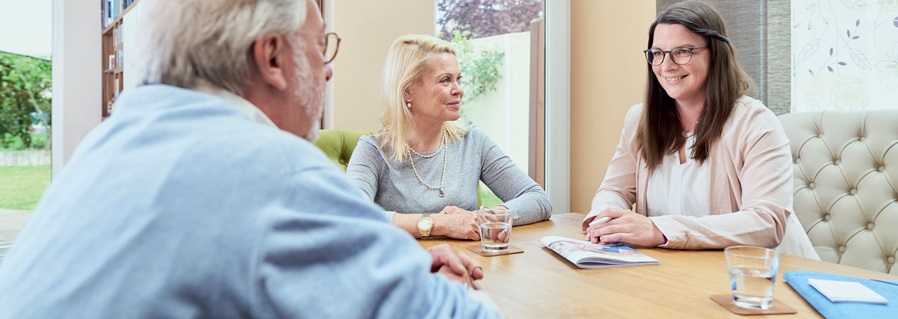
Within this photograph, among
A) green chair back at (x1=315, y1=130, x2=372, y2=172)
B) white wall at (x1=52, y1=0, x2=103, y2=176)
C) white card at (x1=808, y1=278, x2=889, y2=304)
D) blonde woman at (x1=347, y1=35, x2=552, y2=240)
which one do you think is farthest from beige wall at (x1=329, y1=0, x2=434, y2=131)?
white card at (x1=808, y1=278, x2=889, y2=304)

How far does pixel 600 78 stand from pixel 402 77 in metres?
1.84

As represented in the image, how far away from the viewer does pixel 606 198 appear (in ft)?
6.49

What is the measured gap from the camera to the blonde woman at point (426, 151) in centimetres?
208

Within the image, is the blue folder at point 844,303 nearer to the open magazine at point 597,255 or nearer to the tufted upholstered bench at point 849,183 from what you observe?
the open magazine at point 597,255

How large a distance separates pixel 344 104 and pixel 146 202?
101 inches

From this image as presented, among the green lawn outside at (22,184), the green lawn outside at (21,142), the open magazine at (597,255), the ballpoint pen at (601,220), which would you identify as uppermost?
the green lawn outside at (21,142)

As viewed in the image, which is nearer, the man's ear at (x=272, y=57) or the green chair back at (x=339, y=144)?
the man's ear at (x=272, y=57)

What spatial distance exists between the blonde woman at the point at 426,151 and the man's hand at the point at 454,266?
36.4 inches

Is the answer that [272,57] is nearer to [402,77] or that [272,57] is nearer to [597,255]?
[597,255]

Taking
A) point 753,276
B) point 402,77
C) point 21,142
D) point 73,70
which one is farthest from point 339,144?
point 753,276

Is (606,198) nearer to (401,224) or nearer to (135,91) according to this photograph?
(401,224)

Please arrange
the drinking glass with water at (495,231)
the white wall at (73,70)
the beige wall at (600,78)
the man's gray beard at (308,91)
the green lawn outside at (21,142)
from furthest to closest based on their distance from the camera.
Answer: the beige wall at (600,78), the white wall at (73,70), the green lawn outside at (21,142), the drinking glass with water at (495,231), the man's gray beard at (308,91)

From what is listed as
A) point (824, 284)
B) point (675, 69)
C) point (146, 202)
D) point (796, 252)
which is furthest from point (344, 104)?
point (146, 202)

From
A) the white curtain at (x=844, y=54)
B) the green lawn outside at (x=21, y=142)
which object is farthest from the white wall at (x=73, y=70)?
the white curtain at (x=844, y=54)
